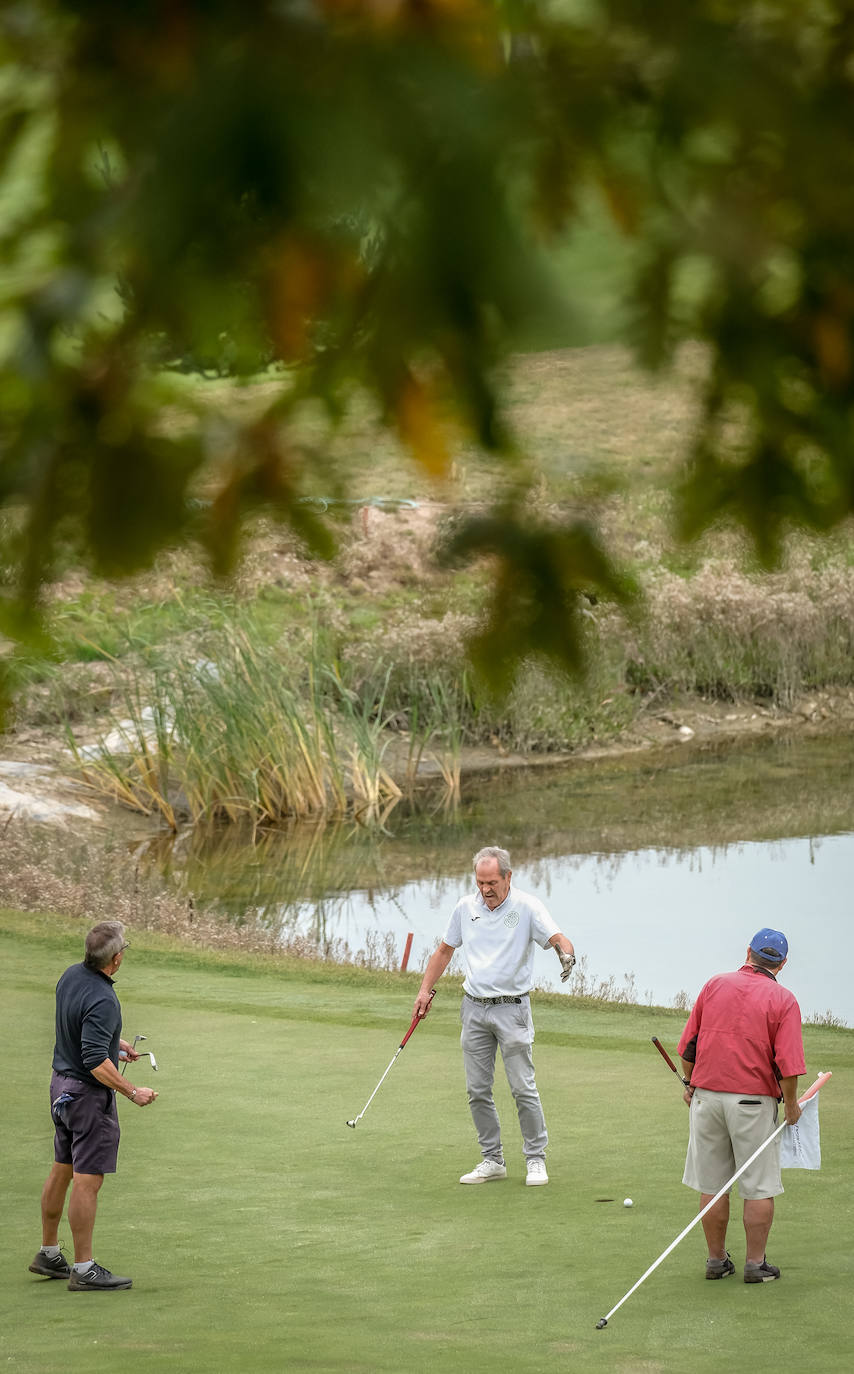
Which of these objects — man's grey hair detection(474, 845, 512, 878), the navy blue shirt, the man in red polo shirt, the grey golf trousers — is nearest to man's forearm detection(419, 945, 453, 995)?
the grey golf trousers

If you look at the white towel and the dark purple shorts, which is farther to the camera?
the white towel

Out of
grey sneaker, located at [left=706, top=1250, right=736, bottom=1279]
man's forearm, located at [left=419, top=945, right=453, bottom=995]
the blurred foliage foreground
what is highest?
the blurred foliage foreground

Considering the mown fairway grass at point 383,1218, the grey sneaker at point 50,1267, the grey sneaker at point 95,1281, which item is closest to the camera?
the mown fairway grass at point 383,1218

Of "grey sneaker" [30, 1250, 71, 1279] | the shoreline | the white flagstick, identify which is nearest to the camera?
the white flagstick

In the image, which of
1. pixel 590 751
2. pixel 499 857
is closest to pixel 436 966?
pixel 499 857

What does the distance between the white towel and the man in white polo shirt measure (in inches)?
62.9

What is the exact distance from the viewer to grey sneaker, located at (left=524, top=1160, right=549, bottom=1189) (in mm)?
7930

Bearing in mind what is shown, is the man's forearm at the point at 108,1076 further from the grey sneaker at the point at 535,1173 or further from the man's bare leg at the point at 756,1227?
the man's bare leg at the point at 756,1227

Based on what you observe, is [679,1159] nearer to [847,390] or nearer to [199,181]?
[847,390]

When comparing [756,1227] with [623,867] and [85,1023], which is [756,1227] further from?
[623,867]

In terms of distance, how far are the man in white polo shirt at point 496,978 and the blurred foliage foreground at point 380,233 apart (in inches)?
247

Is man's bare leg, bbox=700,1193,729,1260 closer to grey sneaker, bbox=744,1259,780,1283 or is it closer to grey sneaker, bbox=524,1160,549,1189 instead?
grey sneaker, bbox=744,1259,780,1283

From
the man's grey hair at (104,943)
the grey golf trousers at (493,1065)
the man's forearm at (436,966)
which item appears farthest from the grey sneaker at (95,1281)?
the man's forearm at (436,966)

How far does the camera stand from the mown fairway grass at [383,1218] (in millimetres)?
5922
